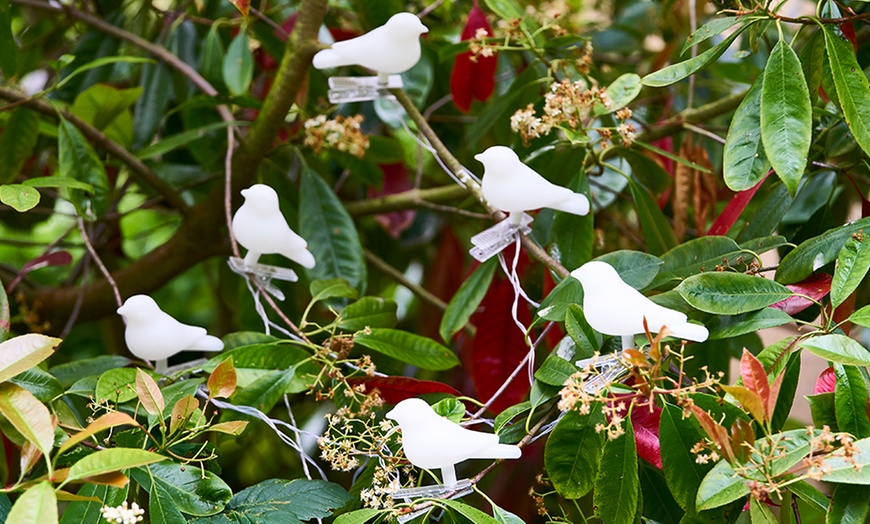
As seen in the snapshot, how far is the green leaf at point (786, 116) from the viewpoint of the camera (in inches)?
21.6

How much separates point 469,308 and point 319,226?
26 centimetres

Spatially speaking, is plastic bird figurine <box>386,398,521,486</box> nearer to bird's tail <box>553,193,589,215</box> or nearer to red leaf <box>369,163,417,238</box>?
bird's tail <box>553,193,589,215</box>

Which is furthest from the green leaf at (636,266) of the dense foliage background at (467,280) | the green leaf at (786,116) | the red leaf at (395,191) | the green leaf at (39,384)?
the red leaf at (395,191)

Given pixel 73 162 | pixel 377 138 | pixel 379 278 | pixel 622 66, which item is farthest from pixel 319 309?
→ pixel 622 66

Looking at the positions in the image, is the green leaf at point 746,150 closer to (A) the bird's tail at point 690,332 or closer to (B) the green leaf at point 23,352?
(A) the bird's tail at point 690,332

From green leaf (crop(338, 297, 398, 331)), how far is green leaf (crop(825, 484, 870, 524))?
387 millimetres

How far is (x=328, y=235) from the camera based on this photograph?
915mm

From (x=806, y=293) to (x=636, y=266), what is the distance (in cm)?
12

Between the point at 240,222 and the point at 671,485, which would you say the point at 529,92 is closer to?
the point at 240,222

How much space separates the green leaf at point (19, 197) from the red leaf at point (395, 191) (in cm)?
61

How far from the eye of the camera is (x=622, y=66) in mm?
1378

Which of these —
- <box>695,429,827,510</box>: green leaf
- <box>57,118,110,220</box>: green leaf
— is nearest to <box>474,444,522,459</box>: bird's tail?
<box>695,429,827,510</box>: green leaf

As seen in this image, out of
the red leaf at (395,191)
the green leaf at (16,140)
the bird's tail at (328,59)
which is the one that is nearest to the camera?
the bird's tail at (328,59)

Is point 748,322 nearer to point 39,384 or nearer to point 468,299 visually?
point 468,299
